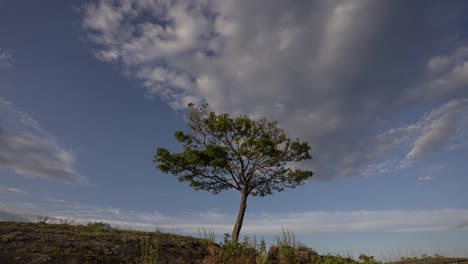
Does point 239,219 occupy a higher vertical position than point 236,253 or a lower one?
higher

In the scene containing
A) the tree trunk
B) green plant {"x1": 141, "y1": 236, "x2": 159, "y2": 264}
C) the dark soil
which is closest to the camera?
green plant {"x1": 141, "y1": 236, "x2": 159, "y2": 264}

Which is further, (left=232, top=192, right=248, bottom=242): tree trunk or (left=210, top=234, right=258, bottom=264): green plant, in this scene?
(left=232, top=192, right=248, bottom=242): tree trunk

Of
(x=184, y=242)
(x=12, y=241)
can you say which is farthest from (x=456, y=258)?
(x=12, y=241)

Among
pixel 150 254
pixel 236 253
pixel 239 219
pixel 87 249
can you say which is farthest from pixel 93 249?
pixel 239 219

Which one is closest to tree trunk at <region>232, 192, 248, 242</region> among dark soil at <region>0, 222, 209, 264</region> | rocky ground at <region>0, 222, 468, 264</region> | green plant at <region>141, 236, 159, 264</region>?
rocky ground at <region>0, 222, 468, 264</region>

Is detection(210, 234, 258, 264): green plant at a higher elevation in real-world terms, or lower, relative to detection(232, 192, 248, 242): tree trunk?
lower

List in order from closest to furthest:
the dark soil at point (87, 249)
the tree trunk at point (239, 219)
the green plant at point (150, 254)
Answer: the green plant at point (150, 254)
the dark soil at point (87, 249)
the tree trunk at point (239, 219)

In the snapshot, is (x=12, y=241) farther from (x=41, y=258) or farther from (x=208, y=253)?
(x=208, y=253)

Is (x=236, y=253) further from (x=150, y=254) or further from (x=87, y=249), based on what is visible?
(x=87, y=249)

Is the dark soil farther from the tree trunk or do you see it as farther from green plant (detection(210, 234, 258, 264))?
the tree trunk

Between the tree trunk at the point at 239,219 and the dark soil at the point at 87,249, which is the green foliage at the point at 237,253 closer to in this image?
the dark soil at the point at 87,249

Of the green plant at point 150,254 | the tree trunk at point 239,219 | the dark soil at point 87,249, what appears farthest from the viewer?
the tree trunk at point 239,219

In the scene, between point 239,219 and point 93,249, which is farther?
point 239,219

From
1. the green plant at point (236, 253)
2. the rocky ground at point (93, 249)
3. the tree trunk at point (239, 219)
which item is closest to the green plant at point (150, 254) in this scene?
the rocky ground at point (93, 249)
